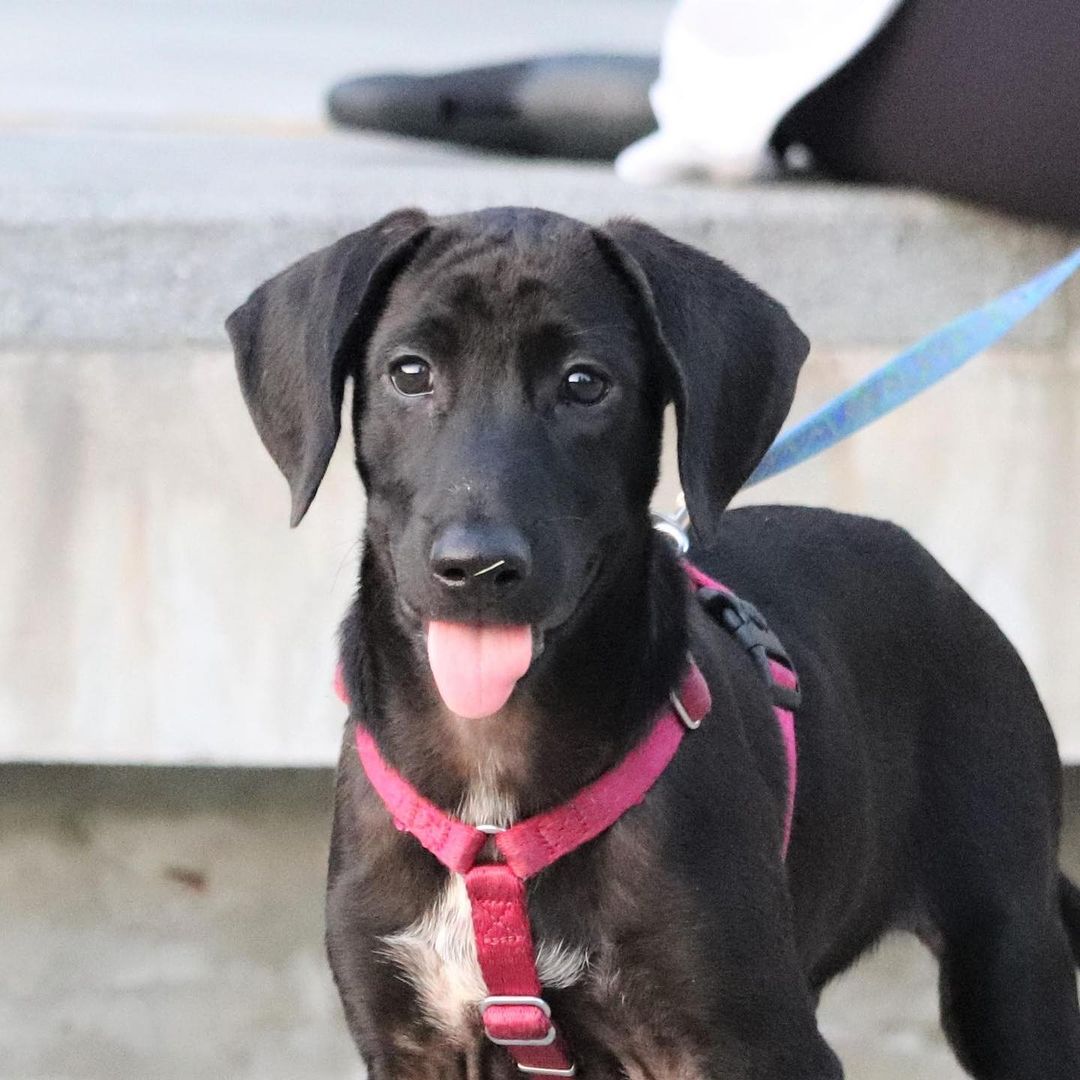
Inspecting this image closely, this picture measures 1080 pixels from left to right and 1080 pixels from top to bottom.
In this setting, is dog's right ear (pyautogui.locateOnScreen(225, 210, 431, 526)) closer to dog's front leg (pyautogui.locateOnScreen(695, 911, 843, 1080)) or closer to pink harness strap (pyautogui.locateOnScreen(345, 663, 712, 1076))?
pink harness strap (pyautogui.locateOnScreen(345, 663, 712, 1076))

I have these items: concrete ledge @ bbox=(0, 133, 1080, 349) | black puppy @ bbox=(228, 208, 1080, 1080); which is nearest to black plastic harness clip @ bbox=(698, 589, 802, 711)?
black puppy @ bbox=(228, 208, 1080, 1080)

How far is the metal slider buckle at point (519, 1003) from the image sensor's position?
2.69 meters

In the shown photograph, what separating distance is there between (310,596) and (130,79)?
17.3 ft

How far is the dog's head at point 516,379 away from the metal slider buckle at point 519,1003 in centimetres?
44

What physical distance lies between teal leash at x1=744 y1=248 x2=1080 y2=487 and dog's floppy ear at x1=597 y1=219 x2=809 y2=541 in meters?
0.44

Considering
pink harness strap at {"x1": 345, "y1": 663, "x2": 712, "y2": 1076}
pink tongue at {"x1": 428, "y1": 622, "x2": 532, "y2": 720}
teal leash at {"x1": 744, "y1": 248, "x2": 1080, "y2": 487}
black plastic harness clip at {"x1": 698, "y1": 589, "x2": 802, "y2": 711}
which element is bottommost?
pink harness strap at {"x1": 345, "y1": 663, "x2": 712, "y2": 1076}

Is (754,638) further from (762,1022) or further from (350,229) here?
(350,229)

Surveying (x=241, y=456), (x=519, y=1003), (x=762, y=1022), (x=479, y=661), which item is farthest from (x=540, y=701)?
(x=241, y=456)

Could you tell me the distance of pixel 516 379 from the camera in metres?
2.63

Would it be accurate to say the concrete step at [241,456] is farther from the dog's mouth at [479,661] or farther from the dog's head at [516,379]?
the dog's mouth at [479,661]

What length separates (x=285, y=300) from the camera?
2736mm

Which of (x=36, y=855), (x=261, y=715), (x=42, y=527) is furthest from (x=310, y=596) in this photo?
(x=36, y=855)

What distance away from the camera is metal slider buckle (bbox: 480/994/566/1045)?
2.69 m

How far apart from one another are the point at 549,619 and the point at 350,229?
1.64m
